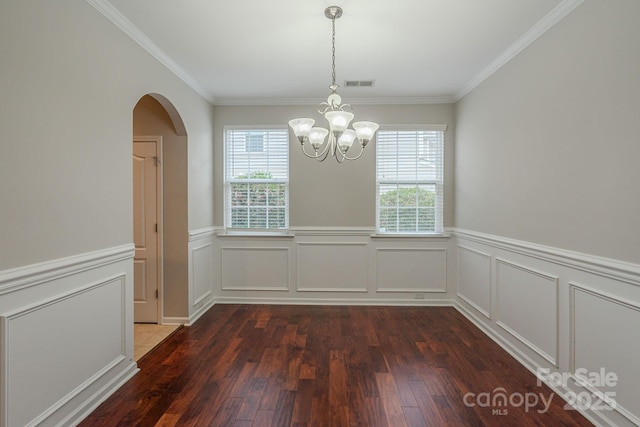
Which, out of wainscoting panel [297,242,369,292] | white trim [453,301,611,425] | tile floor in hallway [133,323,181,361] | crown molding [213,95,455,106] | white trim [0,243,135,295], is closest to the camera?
white trim [0,243,135,295]

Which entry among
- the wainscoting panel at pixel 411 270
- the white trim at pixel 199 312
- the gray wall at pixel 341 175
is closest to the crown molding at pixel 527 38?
the gray wall at pixel 341 175

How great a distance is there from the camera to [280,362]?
287 centimetres

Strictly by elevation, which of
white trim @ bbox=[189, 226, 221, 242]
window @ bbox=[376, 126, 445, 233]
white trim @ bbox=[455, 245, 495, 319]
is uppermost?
window @ bbox=[376, 126, 445, 233]

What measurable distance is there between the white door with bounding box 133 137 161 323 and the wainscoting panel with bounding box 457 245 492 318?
3.58 meters

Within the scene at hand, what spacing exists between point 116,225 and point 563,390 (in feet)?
11.4

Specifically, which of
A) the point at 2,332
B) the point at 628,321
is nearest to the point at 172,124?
the point at 2,332

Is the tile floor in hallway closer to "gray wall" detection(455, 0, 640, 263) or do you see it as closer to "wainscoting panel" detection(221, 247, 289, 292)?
"wainscoting panel" detection(221, 247, 289, 292)

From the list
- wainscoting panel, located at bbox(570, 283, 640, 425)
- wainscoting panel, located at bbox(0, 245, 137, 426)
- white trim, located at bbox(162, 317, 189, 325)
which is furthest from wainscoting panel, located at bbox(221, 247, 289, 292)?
wainscoting panel, located at bbox(570, 283, 640, 425)

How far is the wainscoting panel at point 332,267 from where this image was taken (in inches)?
177

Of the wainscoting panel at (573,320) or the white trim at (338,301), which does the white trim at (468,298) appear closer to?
the wainscoting panel at (573,320)

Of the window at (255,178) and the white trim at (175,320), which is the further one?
the window at (255,178)

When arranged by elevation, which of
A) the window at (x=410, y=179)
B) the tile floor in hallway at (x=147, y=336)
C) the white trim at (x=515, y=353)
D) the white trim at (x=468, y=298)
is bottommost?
the tile floor in hallway at (x=147, y=336)

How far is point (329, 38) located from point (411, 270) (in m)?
3.01

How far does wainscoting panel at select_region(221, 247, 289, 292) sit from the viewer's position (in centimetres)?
454
